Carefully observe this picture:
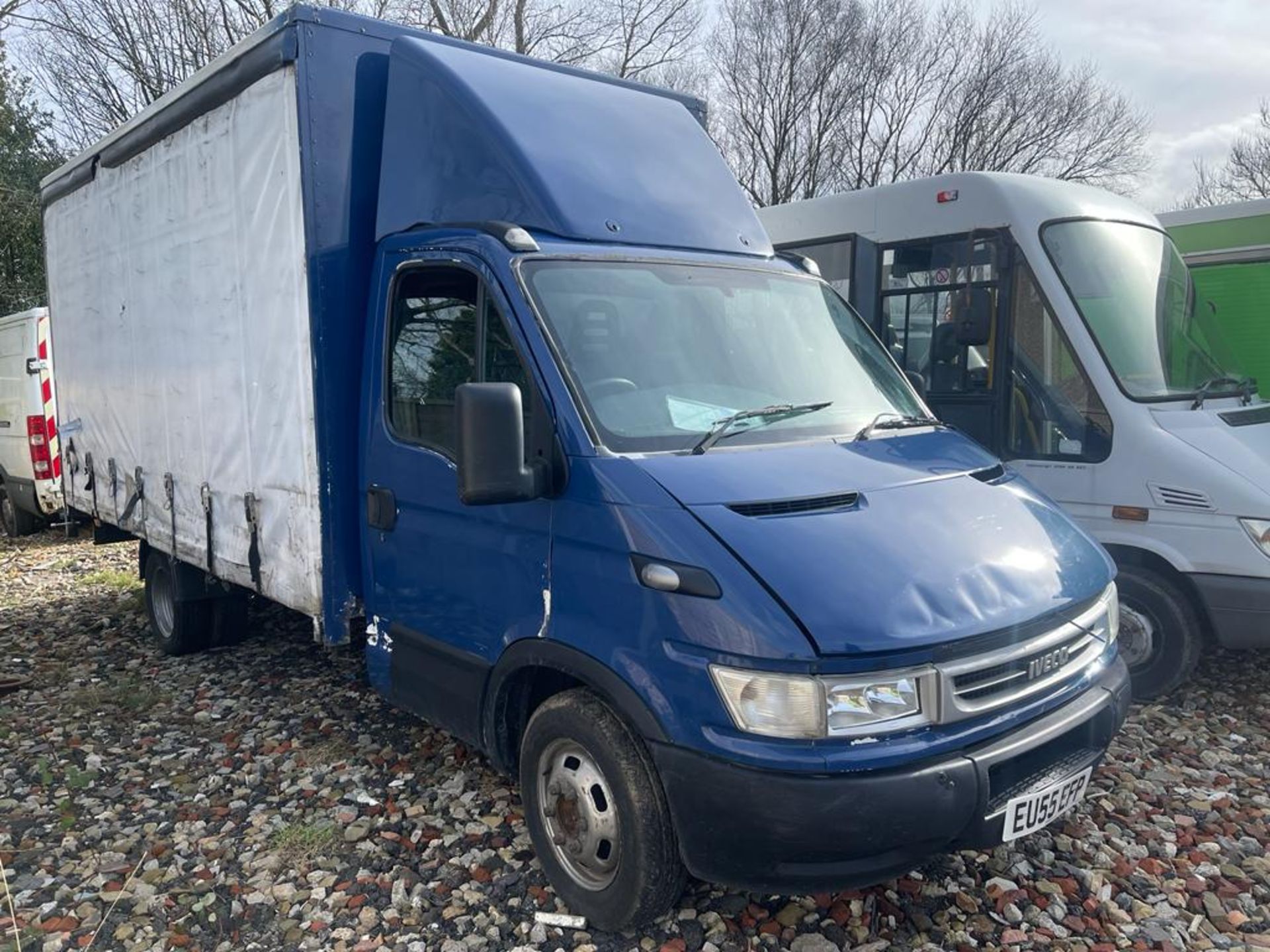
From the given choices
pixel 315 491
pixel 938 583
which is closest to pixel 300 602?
pixel 315 491

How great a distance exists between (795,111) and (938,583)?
2777 centimetres

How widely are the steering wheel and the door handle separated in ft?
3.74

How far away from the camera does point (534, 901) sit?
337 cm

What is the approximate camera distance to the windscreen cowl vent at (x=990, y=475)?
3459 mm

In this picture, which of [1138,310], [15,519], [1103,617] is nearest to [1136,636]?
[1138,310]

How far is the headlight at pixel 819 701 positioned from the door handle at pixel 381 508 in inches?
69.3

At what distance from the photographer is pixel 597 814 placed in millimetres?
3113

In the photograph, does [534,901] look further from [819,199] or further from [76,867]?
[819,199]

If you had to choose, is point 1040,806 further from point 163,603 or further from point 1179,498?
point 163,603

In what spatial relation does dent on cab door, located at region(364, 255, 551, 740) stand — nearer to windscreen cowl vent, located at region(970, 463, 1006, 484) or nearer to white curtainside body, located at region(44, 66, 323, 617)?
white curtainside body, located at region(44, 66, 323, 617)

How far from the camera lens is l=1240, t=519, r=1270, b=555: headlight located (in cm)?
449

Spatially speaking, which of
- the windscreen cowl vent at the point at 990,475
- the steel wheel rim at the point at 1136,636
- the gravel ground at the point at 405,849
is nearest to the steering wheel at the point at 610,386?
the windscreen cowl vent at the point at 990,475

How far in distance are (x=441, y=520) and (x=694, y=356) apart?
1.16m

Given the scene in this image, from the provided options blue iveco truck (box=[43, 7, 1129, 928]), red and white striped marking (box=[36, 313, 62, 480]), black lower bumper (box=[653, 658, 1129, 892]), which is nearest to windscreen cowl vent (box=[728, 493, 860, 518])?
blue iveco truck (box=[43, 7, 1129, 928])
